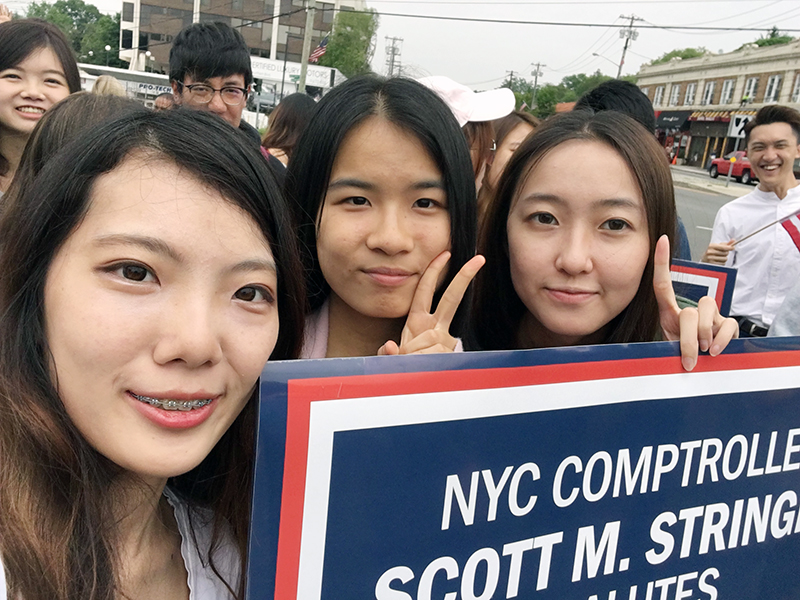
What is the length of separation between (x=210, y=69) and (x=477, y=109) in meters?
1.61

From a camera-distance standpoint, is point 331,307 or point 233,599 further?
point 331,307

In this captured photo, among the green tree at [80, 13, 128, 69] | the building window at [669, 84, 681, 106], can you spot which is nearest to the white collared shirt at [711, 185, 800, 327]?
the building window at [669, 84, 681, 106]

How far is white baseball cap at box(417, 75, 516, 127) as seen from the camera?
2.85 metres

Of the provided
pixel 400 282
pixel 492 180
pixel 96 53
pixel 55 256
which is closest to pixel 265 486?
pixel 55 256

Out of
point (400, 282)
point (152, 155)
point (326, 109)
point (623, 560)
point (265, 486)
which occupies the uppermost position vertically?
point (326, 109)

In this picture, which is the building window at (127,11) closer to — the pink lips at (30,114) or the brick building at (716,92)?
the brick building at (716,92)

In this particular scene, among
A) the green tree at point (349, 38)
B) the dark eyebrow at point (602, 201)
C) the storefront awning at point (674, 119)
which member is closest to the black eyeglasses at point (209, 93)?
the dark eyebrow at point (602, 201)

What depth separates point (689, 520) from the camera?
131cm

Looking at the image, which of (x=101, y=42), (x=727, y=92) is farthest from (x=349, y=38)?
(x=101, y=42)

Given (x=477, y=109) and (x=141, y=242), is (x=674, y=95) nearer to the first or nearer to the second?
(x=477, y=109)

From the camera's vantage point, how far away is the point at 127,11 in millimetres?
54812

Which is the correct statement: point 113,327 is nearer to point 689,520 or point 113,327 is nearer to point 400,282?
point 400,282

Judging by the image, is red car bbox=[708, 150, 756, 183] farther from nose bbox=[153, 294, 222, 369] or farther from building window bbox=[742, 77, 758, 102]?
nose bbox=[153, 294, 222, 369]

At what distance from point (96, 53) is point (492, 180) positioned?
73694 mm
